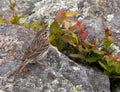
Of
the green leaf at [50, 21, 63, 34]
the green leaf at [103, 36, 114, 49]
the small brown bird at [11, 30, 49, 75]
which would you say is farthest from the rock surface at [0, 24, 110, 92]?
the green leaf at [103, 36, 114, 49]

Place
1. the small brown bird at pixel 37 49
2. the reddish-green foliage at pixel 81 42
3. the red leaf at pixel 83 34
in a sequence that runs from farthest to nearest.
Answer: the red leaf at pixel 83 34 < the reddish-green foliage at pixel 81 42 < the small brown bird at pixel 37 49

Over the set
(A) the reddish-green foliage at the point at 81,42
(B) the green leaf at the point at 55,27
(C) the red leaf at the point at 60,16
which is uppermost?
(C) the red leaf at the point at 60,16

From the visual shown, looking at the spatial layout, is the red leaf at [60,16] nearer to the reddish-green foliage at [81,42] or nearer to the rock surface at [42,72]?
the reddish-green foliage at [81,42]

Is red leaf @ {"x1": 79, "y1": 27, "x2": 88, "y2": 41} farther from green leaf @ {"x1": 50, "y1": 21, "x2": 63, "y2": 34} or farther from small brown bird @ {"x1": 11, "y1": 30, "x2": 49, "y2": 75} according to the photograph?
small brown bird @ {"x1": 11, "y1": 30, "x2": 49, "y2": 75}

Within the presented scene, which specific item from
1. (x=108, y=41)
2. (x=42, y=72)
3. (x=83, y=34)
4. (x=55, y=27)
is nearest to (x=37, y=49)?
(x=42, y=72)

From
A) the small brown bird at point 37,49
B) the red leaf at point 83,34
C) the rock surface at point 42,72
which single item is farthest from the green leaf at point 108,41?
the small brown bird at point 37,49

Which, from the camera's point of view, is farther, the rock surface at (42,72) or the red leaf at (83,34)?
the red leaf at (83,34)

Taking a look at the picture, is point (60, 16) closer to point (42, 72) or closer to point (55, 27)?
point (55, 27)
